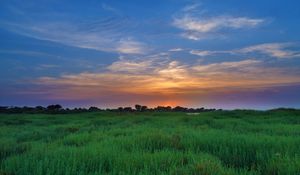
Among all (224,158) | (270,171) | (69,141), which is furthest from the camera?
(69,141)

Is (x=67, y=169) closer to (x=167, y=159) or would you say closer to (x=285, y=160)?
(x=167, y=159)

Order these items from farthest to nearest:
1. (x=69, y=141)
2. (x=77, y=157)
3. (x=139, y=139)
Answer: (x=69, y=141) < (x=139, y=139) < (x=77, y=157)

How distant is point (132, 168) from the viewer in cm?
489

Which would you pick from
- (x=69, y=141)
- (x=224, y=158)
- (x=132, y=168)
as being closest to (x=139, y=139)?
(x=69, y=141)

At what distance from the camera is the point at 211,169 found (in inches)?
182

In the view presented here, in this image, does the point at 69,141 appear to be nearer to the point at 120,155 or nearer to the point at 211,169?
the point at 120,155

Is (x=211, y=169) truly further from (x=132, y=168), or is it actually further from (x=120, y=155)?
(x=120, y=155)

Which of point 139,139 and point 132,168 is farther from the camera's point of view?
point 139,139

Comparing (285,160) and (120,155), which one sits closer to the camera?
(285,160)

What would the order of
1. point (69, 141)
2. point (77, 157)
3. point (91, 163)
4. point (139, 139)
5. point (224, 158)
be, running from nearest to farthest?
point (91, 163) → point (77, 157) → point (224, 158) → point (139, 139) → point (69, 141)

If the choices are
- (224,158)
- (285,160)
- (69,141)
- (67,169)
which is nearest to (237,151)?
(224,158)

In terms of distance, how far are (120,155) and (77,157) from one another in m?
0.68

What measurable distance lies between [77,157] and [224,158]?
8.03ft

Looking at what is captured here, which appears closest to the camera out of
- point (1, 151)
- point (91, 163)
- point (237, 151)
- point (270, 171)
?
point (270, 171)
